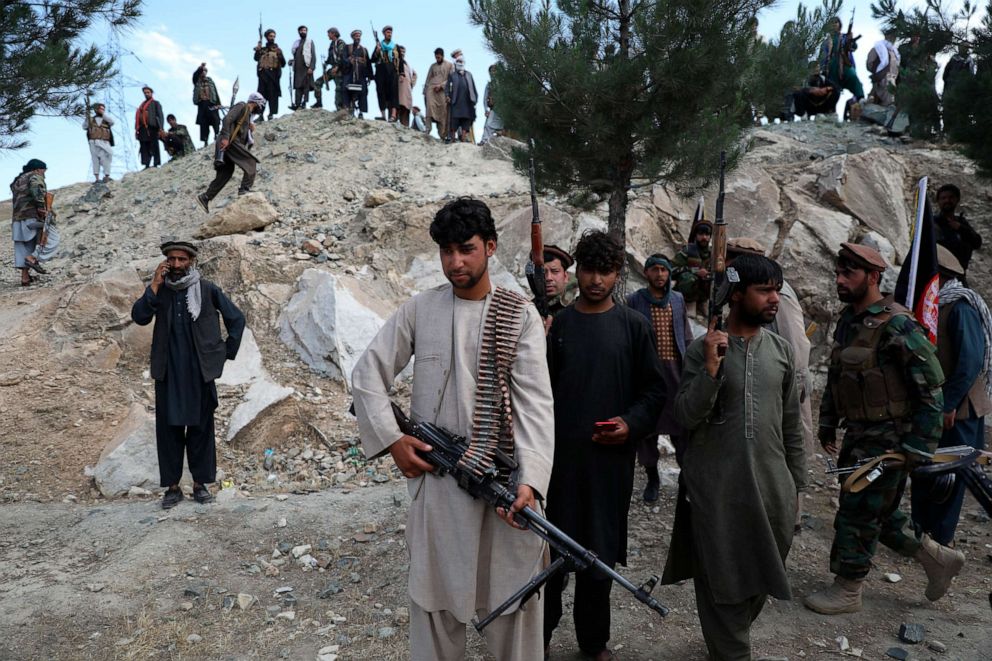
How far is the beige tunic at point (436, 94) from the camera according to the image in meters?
14.2

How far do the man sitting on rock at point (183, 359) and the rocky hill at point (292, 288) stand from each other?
1.30 feet

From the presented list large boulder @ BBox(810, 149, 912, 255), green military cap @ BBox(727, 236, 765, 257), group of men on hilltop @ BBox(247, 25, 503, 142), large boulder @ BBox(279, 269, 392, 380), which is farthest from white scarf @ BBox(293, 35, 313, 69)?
green military cap @ BBox(727, 236, 765, 257)

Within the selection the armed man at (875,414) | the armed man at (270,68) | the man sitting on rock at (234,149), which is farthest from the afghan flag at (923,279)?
the armed man at (270,68)

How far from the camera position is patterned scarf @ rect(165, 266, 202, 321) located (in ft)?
15.9

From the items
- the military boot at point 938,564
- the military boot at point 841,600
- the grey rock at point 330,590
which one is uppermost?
the military boot at point 938,564

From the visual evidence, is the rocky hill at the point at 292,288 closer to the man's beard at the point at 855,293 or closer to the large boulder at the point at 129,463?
the large boulder at the point at 129,463

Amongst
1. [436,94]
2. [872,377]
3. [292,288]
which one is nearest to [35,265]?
[292,288]

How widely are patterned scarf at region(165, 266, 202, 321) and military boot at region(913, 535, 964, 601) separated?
4822mm

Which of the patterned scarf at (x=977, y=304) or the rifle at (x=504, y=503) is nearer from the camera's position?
the rifle at (x=504, y=503)

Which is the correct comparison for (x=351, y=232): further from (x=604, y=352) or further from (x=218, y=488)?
(x=604, y=352)

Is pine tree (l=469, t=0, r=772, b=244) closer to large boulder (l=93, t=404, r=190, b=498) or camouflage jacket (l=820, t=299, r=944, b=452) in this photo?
camouflage jacket (l=820, t=299, r=944, b=452)

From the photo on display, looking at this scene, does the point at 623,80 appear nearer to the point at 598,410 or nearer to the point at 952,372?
the point at 952,372

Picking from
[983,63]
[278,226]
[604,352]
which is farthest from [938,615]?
[278,226]

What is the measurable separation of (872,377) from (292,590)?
330 cm
